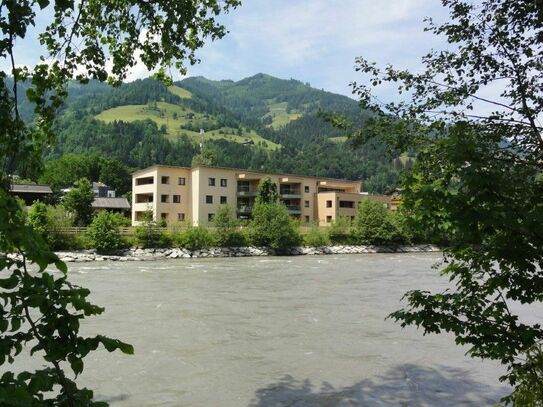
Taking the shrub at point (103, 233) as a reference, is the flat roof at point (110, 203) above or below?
above

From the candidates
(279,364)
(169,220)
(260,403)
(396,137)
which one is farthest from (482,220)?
(169,220)

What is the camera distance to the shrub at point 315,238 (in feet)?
162

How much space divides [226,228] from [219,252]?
2.81 metres

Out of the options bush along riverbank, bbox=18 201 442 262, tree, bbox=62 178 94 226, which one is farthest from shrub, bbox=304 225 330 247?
tree, bbox=62 178 94 226

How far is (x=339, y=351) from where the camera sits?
10938 millimetres

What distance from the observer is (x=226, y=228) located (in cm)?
4516

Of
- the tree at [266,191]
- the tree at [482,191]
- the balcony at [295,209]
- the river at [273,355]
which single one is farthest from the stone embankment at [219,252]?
the tree at [482,191]

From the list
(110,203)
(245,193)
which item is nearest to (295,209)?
(245,193)

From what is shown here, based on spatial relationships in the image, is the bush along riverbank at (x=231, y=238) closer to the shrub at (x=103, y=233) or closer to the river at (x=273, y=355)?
the shrub at (x=103, y=233)

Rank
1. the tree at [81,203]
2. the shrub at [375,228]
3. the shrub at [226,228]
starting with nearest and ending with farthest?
the shrub at [226,228] < the tree at [81,203] < the shrub at [375,228]

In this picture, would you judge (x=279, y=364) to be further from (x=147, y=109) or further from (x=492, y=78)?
(x=147, y=109)

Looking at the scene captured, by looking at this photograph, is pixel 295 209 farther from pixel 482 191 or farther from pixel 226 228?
pixel 482 191

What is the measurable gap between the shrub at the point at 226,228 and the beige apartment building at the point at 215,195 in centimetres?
329

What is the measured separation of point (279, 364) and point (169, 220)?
1713 inches
